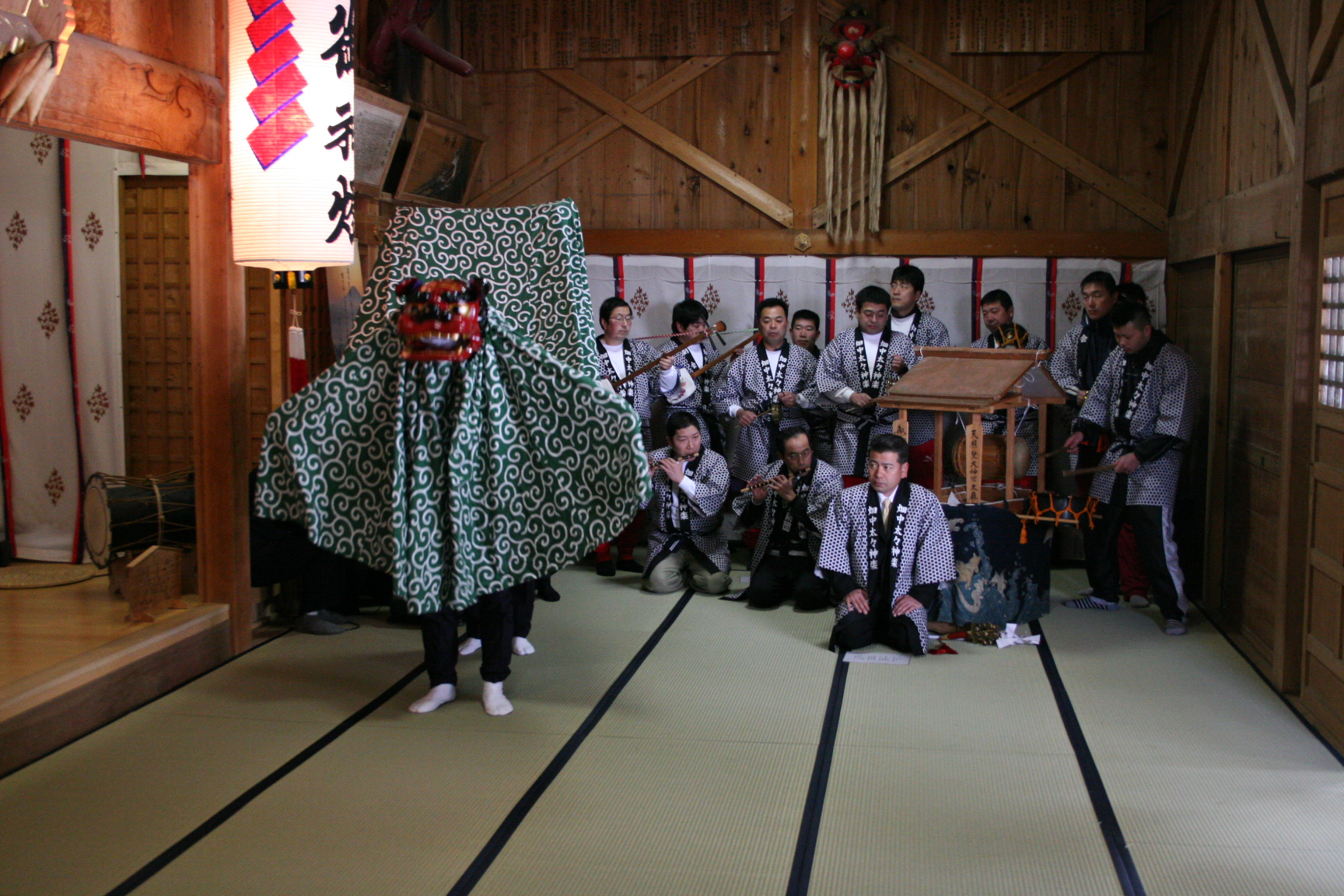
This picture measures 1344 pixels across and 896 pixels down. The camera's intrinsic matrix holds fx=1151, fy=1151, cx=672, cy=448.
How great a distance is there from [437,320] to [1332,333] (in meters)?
2.95

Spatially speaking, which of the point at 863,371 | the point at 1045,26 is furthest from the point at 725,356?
the point at 1045,26

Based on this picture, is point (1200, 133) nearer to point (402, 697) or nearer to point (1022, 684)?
point (1022, 684)

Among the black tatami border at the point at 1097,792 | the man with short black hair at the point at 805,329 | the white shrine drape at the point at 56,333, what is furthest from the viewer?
the man with short black hair at the point at 805,329

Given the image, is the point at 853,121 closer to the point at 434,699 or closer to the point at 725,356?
the point at 725,356

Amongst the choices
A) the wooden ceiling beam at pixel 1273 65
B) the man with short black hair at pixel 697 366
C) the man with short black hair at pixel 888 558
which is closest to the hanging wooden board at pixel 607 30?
the man with short black hair at pixel 697 366

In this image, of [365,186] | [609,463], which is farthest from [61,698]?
[365,186]

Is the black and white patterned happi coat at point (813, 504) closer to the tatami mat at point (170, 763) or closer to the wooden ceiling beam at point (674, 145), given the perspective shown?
the tatami mat at point (170, 763)

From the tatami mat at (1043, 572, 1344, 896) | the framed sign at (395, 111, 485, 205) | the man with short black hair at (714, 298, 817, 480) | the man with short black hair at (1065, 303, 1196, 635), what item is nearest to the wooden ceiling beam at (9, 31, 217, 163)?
the framed sign at (395, 111, 485, 205)

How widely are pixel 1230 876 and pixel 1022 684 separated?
4.87 feet

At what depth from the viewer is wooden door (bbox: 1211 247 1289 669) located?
455cm

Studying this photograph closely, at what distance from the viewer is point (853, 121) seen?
6859mm

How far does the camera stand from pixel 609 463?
3658 mm

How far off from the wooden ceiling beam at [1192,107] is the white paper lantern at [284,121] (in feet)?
13.5

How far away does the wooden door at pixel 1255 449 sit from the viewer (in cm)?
455
